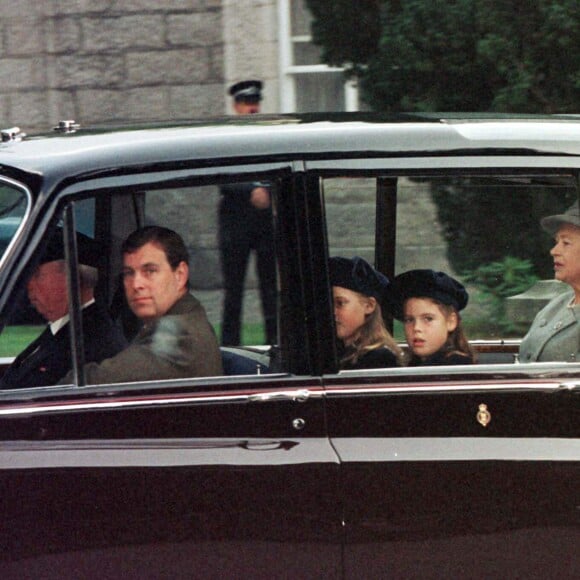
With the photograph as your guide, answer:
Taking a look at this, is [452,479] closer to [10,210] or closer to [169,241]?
[169,241]

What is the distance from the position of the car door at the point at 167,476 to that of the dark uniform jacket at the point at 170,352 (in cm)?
6

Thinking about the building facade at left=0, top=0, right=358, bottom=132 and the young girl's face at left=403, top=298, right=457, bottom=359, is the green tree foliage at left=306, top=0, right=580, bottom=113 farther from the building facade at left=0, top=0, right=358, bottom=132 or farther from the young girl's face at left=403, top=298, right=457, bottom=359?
the young girl's face at left=403, top=298, right=457, bottom=359

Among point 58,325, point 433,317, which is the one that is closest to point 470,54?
point 433,317

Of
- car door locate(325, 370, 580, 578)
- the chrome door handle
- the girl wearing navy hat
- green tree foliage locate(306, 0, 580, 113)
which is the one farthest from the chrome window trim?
green tree foliage locate(306, 0, 580, 113)

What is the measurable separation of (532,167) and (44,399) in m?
1.33

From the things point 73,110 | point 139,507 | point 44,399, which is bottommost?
point 139,507

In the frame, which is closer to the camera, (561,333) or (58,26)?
(561,333)

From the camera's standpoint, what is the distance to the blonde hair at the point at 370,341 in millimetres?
3566

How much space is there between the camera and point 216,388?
3.46 m

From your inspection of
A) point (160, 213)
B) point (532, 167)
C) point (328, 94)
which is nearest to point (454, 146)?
point (532, 167)

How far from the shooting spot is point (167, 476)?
3.40 metres

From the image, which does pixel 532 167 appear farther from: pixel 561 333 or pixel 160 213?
pixel 160 213

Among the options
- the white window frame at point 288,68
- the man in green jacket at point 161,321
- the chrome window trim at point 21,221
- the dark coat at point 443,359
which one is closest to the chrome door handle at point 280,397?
the man in green jacket at point 161,321

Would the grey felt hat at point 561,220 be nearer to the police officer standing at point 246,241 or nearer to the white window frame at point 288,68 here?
the police officer standing at point 246,241
